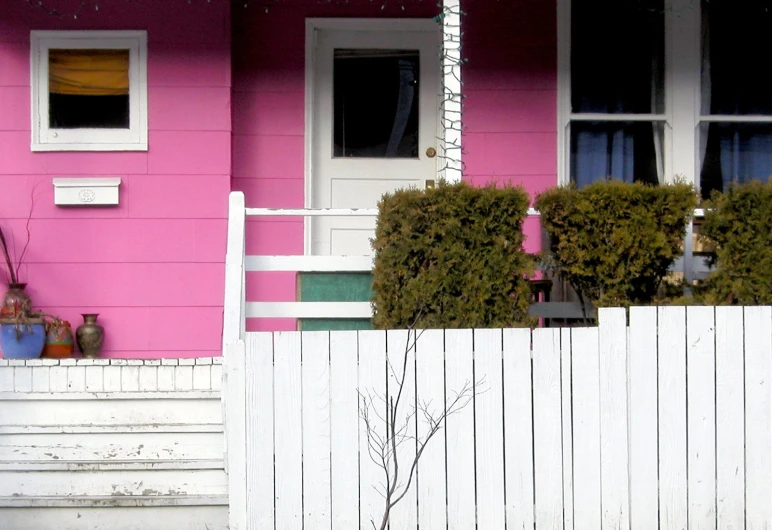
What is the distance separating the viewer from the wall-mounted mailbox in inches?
267

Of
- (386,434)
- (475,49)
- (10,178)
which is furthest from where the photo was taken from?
(475,49)

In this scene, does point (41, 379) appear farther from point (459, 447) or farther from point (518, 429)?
point (518, 429)

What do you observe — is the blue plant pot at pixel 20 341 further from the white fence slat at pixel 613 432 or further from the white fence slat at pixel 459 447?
the white fence slat at pixel 613 432

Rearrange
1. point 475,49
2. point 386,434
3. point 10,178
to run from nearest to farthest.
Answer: point 386,434 < point 10,178 < point 475,49

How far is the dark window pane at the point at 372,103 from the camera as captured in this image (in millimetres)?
7359

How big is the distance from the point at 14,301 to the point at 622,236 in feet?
12.9

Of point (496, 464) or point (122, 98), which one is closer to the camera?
point (496, 464)

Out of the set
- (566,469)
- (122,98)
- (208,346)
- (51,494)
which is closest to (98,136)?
(122,98)

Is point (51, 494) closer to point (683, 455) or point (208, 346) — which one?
point (208, 346)

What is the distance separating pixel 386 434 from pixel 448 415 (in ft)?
1.02

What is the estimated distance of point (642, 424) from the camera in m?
4.66

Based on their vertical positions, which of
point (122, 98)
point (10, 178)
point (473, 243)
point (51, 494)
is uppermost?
point (122, 98)

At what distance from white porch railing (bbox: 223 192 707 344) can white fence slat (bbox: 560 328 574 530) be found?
0.99 meters

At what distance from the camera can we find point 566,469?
15.2 feet
